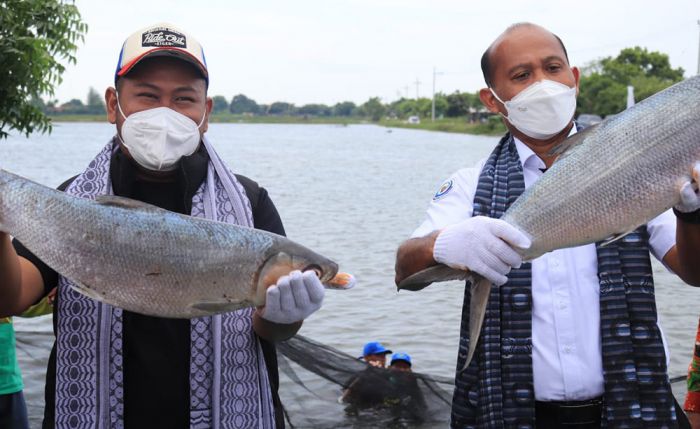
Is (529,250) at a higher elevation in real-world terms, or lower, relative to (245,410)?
higher

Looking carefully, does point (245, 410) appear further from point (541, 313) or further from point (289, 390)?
point (289, 390)

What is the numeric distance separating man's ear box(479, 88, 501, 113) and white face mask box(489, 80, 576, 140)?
0.48ft

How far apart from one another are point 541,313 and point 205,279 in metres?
1.34

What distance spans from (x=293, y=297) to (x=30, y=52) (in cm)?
476

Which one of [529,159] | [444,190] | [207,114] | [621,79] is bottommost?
[444,190]

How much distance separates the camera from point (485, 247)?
9.12 feet

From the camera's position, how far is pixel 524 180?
3408 mm

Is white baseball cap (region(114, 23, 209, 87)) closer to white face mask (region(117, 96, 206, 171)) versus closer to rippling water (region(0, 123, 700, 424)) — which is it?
white face mask (region(117, 96, 206, 171))

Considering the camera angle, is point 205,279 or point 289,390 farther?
point 289,390

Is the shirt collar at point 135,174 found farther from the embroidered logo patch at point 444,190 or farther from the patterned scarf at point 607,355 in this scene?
the patterned scarf at point 607,355

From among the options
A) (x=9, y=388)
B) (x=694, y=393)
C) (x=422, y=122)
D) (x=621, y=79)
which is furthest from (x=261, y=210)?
(x=422, y=122)

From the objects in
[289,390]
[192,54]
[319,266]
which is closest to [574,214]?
[319,266]

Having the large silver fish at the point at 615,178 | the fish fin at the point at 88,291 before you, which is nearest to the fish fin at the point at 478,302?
the large silver fish at the point at 615,178

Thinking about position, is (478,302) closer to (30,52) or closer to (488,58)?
(488,58)
